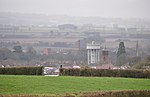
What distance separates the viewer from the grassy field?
352 inches

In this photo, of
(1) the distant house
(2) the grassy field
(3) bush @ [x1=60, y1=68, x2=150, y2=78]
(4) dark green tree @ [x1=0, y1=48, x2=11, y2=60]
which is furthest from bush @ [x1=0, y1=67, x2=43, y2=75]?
(1) the distant house

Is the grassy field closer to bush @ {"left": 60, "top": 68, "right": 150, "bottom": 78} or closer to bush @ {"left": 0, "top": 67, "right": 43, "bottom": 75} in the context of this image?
bush @ {"left": 60, "top": 68, "right": 150, "bottom": 78}

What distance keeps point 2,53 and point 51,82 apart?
69.4ft

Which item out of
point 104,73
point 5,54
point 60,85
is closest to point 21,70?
point 104,73

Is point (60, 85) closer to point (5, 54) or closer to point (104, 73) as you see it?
point (104, 73)

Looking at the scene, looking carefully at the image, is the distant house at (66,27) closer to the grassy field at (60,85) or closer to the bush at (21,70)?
the bush at (21,70)

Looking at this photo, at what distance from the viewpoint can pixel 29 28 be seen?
50781mm

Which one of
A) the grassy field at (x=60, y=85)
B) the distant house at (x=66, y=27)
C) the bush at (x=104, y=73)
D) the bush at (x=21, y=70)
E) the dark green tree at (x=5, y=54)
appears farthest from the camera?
the distant house at (x=66, y=27)

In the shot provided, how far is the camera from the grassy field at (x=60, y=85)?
29.4ft

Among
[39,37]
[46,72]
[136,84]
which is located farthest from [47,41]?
[136,84]

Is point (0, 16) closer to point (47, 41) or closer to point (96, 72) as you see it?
point (47, 41)

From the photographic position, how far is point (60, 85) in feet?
32.7

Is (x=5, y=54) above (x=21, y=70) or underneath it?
underneath

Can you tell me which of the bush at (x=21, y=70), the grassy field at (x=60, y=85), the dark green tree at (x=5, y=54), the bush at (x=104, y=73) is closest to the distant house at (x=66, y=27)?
the dark green tree at (x=5, y=54)
